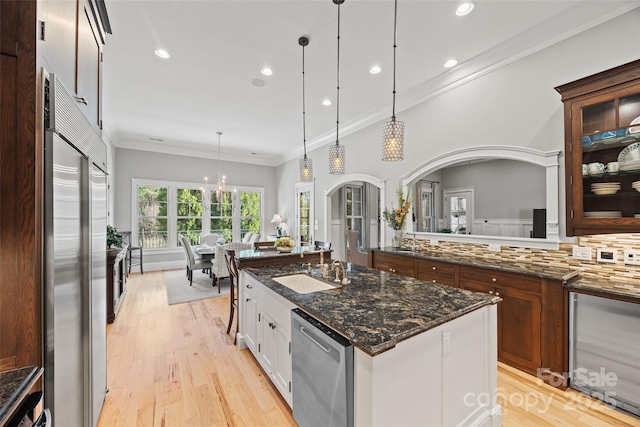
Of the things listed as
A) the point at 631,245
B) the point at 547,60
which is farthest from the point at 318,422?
the point at 547,60

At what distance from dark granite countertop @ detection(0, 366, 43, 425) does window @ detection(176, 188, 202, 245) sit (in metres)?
6.74

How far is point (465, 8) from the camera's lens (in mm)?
2381

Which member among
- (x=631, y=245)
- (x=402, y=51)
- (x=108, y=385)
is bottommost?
(x=108, y=385)

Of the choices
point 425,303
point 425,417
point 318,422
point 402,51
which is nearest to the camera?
point 425,417

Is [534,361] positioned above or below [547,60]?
below

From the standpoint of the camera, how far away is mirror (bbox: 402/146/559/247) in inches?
153

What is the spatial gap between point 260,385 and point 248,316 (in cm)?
64

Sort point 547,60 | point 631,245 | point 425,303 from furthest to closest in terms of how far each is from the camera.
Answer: point 547,60, point 631,245, point 425,303

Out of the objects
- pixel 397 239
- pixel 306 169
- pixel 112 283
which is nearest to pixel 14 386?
pixel 306 169

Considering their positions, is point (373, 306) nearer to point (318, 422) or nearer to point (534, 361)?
point (318, 422)

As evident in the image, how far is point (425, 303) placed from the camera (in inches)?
63.8

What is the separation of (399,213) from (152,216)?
6.10 meters

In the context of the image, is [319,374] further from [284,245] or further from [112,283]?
[112,283]

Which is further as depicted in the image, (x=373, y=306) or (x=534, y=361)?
(x=534, y=361)
